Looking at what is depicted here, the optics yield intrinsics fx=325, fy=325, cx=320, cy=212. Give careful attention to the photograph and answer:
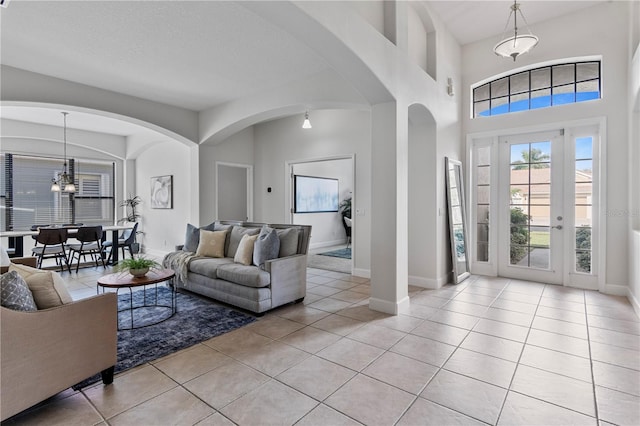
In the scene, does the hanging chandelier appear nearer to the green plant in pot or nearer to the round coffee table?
the round coffee table

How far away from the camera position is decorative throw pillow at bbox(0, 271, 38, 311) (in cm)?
176

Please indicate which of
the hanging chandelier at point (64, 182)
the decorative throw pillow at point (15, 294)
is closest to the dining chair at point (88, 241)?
the hanging chandelier at point (64, 182)

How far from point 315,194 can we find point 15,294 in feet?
23.7

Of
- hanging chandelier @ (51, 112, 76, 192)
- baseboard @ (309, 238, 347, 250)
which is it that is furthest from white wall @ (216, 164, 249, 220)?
hanging chandelier @ (51, 112, 76, 192)

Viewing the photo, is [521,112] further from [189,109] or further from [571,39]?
[189,109]

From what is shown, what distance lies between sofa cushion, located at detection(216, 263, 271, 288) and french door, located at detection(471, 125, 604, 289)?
380 centimetres

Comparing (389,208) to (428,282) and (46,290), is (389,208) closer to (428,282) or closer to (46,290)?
(428,282)

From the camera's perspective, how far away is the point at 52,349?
6.19 ft

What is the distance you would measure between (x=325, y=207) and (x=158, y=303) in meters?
5.68

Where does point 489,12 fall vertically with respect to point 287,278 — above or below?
above

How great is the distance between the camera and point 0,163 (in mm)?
6844

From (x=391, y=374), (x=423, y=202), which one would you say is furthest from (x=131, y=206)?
(x=391, y=374)

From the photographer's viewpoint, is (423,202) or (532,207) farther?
(532,207)

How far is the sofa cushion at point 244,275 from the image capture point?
140 inches
